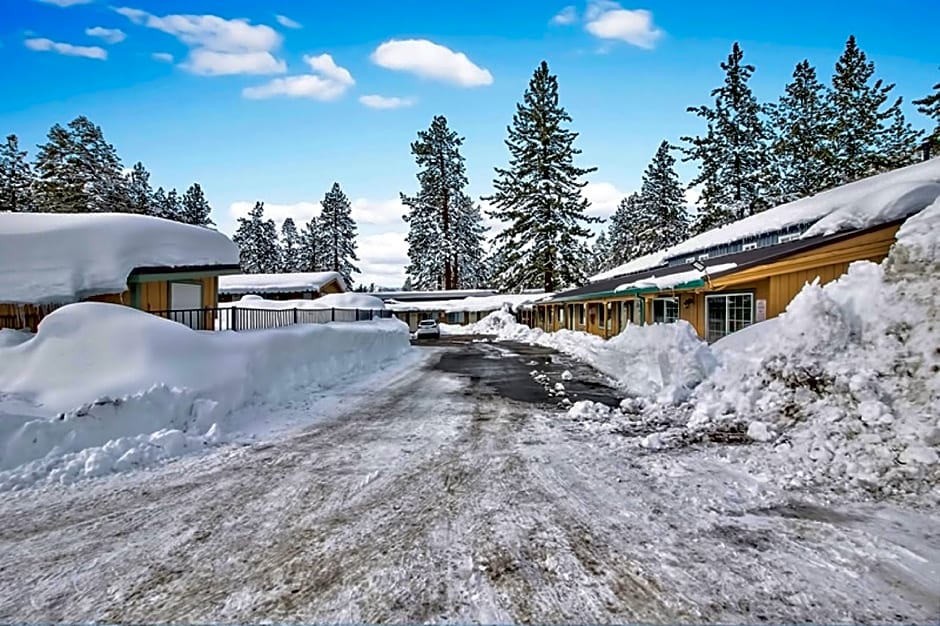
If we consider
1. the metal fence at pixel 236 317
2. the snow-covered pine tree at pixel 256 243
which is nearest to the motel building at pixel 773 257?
the metal fence at pixel 236 317

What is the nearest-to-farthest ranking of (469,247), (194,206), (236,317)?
(236,317)
(194,206)
(469,247)

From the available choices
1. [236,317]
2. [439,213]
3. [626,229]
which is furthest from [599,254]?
[236,317]

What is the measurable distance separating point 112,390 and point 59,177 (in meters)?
39.6

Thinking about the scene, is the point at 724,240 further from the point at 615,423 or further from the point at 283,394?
the point at 283,394

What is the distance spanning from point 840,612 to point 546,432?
4586 mm

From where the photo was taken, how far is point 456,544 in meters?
3.63

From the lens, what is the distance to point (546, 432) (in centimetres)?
724

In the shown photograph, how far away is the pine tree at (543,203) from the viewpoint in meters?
36.0

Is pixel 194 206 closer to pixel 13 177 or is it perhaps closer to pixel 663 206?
pixel 13 177

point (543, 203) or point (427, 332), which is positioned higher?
point (543, 203)

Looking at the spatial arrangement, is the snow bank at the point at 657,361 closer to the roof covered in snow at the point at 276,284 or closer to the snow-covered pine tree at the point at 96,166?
the roof covered in snow at the point at 276,284

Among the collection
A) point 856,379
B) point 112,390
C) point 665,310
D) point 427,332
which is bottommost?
point 427,332

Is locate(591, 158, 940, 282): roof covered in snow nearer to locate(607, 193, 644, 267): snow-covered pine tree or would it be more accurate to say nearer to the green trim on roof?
the green trim on roof

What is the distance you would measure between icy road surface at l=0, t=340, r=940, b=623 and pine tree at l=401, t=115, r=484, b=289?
4889cm
